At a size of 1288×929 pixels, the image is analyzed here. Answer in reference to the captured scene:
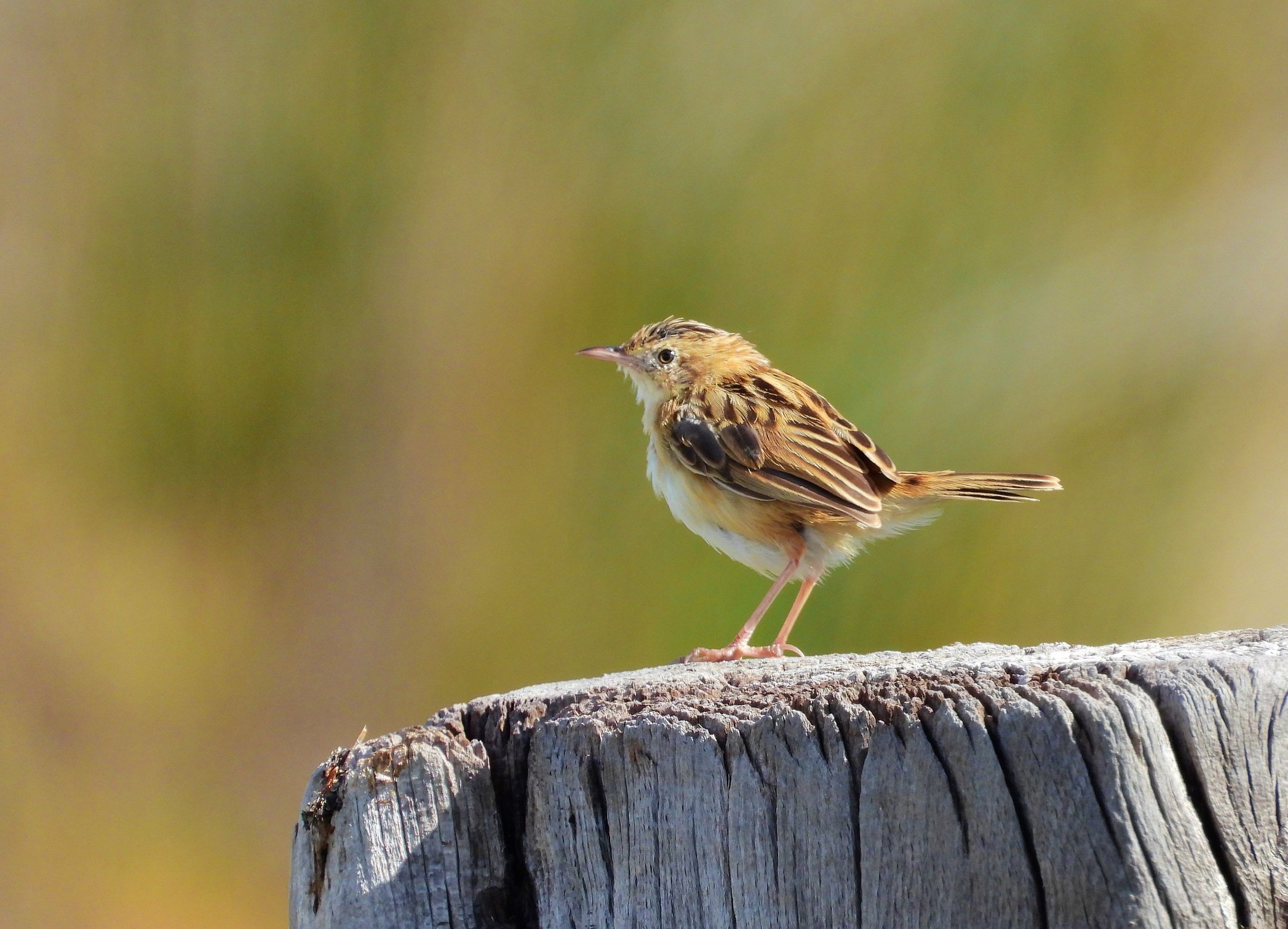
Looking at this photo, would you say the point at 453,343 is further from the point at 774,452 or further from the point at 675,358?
the point at 774,452

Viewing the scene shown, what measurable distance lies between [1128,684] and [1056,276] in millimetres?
4312

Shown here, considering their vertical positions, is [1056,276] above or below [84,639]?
above

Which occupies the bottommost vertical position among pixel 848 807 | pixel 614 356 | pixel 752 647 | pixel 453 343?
pixel 848 807

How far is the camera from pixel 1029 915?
5.84 feet

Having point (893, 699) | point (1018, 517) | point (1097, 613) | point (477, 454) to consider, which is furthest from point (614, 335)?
point (893, 699)

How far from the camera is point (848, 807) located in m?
1.88

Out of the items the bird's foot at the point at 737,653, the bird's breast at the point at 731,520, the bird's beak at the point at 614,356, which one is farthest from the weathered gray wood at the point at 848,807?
the bird's beak at the point at 614,356

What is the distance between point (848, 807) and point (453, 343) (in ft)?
13.5

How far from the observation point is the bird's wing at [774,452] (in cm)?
462

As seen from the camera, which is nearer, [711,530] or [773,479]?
[773,479]

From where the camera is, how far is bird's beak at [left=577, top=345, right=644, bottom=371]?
5.33m

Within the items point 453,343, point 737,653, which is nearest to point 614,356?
point 453,343

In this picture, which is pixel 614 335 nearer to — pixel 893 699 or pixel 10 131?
pixel 10 131

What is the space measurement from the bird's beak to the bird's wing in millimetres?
330
